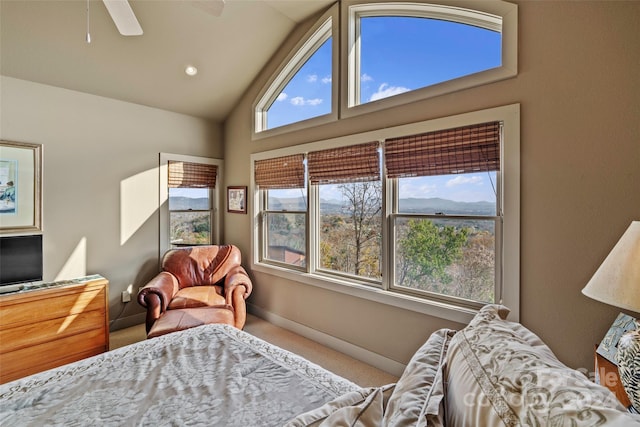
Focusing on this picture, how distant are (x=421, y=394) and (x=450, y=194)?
186 centimetres

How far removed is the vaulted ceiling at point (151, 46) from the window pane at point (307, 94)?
438mm

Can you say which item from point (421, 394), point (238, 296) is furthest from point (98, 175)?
point (421, 394)

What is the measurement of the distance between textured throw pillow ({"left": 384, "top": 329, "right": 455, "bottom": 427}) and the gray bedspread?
0.42 metres

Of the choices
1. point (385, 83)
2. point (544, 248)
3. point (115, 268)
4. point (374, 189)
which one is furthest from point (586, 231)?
point (115, 268)

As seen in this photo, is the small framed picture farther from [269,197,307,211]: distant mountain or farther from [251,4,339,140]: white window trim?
[251,4,339,140]: white window trim

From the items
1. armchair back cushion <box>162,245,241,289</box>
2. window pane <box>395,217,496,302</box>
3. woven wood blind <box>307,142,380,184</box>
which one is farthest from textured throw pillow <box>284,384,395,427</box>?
armchair back cushion <box>162,245,241,289</box>

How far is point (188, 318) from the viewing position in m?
2.80

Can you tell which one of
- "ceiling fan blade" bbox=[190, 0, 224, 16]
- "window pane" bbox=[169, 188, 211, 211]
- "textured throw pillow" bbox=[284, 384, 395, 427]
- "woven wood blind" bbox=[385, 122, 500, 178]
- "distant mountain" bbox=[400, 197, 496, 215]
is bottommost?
"textured throw pillow" bbox=[284, 384, 395, 427]

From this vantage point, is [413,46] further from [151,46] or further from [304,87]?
[151,46]

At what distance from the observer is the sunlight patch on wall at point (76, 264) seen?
313 cm

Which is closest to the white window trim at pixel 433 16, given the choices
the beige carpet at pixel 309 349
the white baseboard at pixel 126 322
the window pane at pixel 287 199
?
the window pane at pixel 287 199

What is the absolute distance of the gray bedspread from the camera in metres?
1.10

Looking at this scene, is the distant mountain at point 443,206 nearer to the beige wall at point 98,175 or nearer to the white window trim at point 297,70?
the white window trim at point 297,70

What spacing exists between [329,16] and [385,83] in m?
1.05
